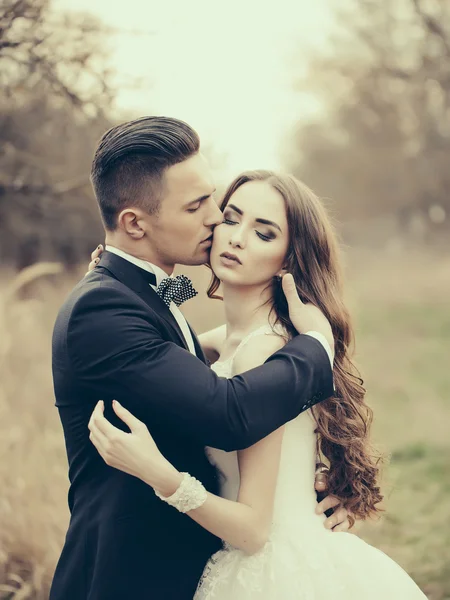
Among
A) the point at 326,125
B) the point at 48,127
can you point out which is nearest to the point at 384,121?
the point at 326,125

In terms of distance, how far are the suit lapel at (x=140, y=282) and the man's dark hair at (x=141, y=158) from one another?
6.2 inches

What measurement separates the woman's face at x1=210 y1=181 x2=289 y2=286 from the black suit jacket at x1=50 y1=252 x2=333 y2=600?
1.00 feet

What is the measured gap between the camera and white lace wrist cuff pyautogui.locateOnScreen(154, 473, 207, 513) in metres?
2.30

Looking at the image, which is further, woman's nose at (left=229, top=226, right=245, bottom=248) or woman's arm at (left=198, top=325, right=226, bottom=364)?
woman's arm at (left=198, top=325, right=226, bottom=364)

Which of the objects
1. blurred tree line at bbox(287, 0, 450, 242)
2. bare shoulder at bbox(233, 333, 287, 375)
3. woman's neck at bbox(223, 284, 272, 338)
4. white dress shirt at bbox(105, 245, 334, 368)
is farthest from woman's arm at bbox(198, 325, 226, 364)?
blurred tree line at bbox(287, 0, 450, 242)

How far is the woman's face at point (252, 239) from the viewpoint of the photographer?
9.14ft

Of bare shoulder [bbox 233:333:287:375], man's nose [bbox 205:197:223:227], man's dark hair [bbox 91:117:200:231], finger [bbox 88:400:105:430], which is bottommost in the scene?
finger [bbox 88:400:105:430]

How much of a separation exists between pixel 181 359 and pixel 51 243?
4.20 m

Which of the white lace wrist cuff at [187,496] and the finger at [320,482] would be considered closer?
the white lace wrist cuff at [187,496]

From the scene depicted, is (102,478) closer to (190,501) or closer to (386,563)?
(190,501)

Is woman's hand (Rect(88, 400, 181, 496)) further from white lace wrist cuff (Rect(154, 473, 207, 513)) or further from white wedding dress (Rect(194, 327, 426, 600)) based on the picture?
white wedding dress (Rect(194, 327, 426, 600))

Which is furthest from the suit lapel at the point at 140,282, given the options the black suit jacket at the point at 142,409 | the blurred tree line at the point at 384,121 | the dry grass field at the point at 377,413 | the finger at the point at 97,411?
the blurred tree line at the point at 384,121

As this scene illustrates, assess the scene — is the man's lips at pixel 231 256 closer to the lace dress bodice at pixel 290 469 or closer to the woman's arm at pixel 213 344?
the lace dress bodice at pixel 290 469

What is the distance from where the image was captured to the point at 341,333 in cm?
295
